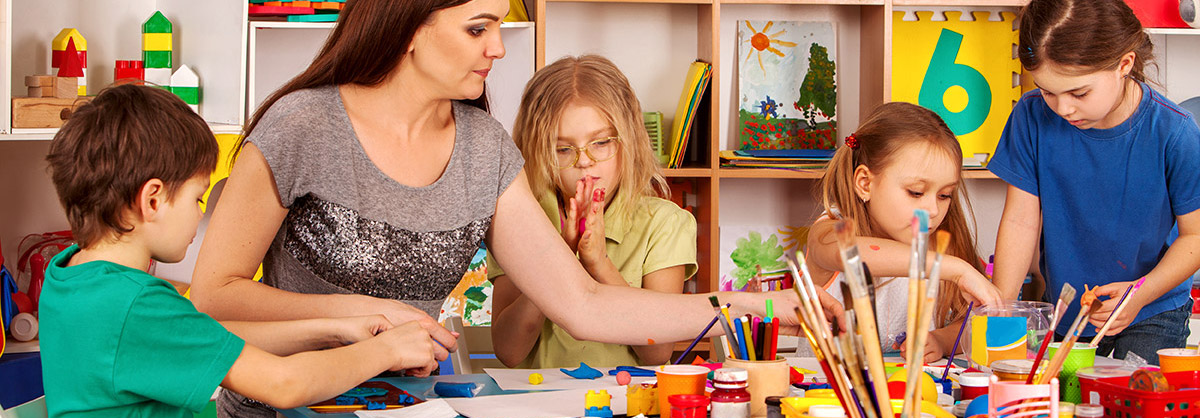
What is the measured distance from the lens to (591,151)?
1837 mm

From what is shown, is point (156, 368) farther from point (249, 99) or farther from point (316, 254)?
point (249, 99)

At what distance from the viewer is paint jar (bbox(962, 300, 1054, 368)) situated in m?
1.23

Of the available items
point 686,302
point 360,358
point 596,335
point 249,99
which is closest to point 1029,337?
point 686,302

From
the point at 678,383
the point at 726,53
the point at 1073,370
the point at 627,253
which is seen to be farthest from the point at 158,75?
the point at 1073,370

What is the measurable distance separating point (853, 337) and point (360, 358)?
2.02 ft

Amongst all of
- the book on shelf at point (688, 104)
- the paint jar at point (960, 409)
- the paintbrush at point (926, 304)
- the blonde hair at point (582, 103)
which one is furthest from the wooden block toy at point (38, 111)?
the paintbrush at point (926, 304)

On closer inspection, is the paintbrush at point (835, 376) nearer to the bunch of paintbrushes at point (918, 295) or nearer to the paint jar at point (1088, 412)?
the bunch of paintbrushes at point (918, 295)

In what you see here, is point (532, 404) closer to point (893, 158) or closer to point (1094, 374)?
point (1094, 374)

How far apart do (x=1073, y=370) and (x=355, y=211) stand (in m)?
0.90

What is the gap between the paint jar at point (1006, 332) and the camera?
4.04 feet

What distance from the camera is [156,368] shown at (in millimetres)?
977

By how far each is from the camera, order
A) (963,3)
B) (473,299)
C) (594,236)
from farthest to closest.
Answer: (473,299) → (963,3) → (594,236)

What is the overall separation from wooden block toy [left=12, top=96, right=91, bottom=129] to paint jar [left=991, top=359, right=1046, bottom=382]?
1.93 meters

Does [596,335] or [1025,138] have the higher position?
[1025,138]
